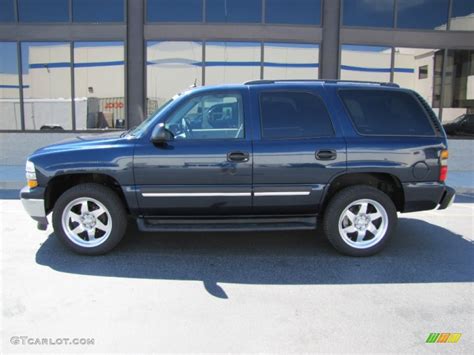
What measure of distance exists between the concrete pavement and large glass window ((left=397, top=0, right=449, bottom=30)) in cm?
800

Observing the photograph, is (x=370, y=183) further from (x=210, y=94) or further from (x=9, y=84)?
(x=9, y=84)

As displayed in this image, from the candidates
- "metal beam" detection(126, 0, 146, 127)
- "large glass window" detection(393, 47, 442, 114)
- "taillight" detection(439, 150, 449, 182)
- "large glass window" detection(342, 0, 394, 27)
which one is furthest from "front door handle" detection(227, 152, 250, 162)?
"large glass window" detection(393, 47, 442, 114)

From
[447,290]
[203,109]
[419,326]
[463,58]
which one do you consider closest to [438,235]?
[447,290]

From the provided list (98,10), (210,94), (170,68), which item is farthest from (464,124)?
(98,10)

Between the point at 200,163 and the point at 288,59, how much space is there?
7785 millimetres

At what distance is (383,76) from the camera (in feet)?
38.1

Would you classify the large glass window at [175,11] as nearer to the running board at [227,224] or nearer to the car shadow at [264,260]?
the car shadow at [264,260]

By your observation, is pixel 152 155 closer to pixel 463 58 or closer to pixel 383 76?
pixel 383 76

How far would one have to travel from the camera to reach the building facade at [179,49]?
1116cm

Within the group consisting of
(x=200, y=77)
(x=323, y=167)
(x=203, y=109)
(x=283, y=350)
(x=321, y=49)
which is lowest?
(x=283, y=350)

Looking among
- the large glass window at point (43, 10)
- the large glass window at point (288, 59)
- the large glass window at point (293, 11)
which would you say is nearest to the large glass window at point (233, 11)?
the large glass window at point (293, 11)

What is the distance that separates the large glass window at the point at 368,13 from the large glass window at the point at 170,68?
4.09 m

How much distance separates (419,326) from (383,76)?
9.63 meters

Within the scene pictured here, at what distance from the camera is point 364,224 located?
4688 millimetres
